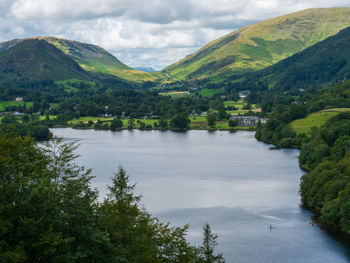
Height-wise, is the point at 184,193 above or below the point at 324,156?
below

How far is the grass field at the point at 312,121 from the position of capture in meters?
122

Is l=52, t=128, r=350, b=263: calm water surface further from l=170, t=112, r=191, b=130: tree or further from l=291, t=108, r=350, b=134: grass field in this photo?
l=170, t=112, r=191, b=130: tree

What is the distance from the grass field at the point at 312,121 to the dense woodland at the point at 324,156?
204cm

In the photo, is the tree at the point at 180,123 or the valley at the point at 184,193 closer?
the valley at the point at 184,193

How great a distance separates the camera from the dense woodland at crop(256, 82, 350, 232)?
176 ft

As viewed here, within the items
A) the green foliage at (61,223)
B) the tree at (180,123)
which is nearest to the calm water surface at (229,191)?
the green foliage at (61,223)

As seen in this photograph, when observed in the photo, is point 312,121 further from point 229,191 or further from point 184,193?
point 184,193

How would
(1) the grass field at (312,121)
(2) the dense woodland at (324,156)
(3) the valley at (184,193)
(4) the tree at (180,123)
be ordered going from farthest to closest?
1. (4) the tree at (180,123)
2. (1) the grass field at (312,121)
3. (2) the dense woodland at (324,156)
4. (3) the valley at (184,193)

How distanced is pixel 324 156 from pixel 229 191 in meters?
20.6

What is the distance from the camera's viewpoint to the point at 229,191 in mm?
73000

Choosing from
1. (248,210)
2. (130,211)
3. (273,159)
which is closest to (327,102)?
(273,159)

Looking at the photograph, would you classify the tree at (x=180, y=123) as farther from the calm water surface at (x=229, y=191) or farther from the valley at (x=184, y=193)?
the calm water surface at (x=229, y=191)

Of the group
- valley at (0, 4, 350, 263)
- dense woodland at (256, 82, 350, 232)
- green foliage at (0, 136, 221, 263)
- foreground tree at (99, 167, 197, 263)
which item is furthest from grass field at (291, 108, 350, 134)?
green foliage at (0, 136, 221, 263)

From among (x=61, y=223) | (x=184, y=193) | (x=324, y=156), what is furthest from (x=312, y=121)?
(x=61, y=223)
